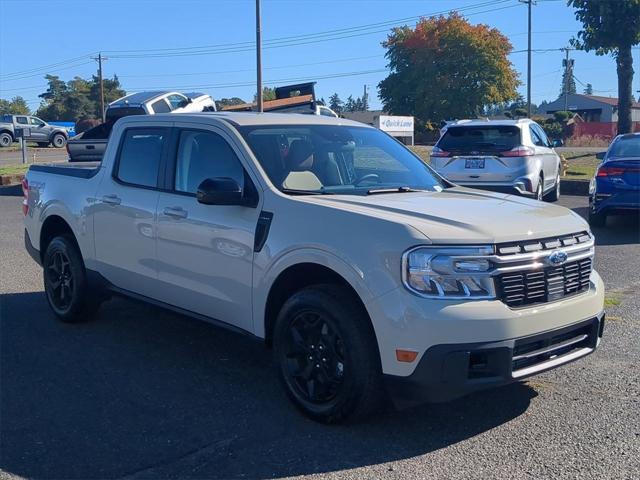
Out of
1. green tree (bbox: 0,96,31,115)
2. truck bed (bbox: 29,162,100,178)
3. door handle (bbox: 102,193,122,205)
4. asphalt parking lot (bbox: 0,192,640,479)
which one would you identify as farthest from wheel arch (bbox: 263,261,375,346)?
green tree (bbox: 0,96,31,115)

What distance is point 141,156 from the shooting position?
5.94 metres

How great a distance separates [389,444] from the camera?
4.08 m

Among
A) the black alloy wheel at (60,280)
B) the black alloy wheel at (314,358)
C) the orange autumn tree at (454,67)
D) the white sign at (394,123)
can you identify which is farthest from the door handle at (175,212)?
the orange autumn tree at (454,67)

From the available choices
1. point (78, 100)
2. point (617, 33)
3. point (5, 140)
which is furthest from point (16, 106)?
point (617, 33)

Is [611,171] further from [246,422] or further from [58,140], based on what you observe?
[58,140]

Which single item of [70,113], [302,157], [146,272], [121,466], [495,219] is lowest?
[121,466]

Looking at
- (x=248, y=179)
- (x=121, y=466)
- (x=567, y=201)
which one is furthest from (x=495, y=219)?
(x=567, y=201)

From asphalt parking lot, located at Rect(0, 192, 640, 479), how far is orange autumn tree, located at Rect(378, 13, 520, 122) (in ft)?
203

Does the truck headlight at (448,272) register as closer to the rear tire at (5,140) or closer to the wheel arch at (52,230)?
the wheel arch at (52,230)

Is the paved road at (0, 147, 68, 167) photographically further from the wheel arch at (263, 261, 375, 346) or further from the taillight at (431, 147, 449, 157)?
the wheel arch at (263, 261, 375, 346)

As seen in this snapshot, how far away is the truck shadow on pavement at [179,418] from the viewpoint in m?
3.88

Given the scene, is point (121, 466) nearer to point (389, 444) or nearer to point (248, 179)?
point (389, 444)

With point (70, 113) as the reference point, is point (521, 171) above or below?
below

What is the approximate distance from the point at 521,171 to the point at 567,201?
453 centimetres
